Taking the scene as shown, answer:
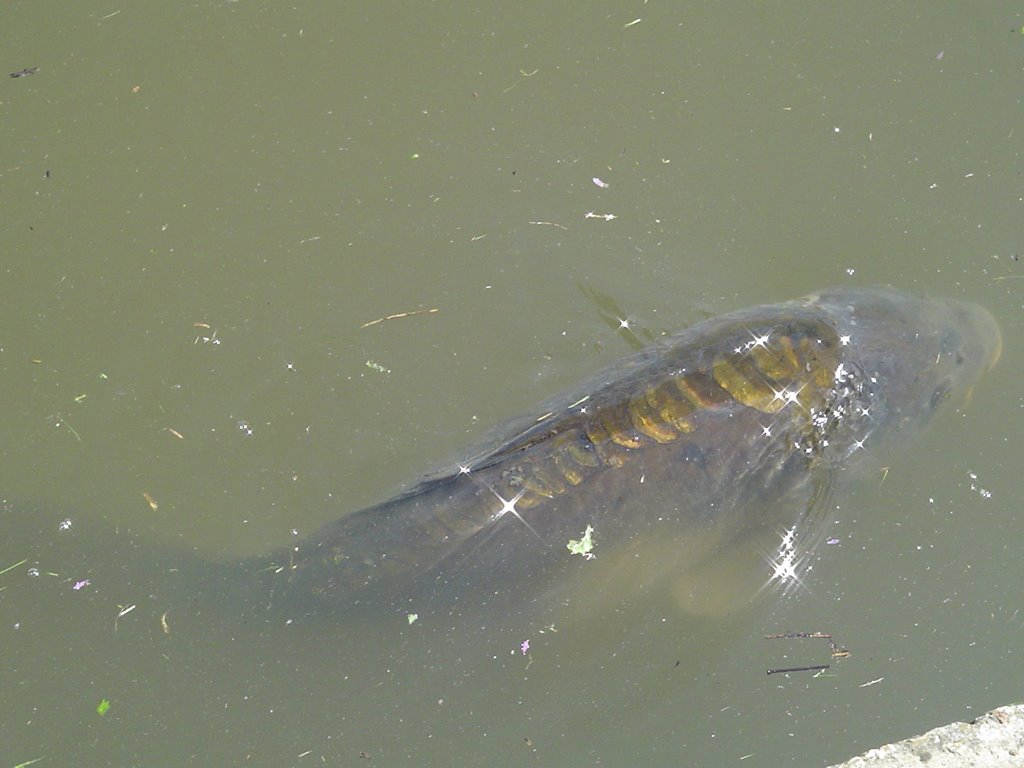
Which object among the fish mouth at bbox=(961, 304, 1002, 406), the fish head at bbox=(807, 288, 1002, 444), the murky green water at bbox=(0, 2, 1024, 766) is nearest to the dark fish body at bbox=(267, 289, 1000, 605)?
the fish head at bbox=(807, 288, 1002, 444)

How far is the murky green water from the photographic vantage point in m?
3.55

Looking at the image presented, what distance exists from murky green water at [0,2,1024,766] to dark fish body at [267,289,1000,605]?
0.16m

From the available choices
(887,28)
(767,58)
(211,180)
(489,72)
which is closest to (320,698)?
(211,180)

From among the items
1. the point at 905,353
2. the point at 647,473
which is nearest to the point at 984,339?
the point at 905,353

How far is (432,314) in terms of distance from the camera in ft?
12.5

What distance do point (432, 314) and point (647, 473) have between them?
109cm

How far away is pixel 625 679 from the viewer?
3.68 metres

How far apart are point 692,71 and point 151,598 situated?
3111 millimetres

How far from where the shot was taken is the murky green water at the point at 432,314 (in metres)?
3.55

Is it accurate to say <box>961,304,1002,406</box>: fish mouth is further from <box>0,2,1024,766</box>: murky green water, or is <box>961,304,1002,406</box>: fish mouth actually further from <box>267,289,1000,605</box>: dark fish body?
<box>267,289,1000,605</box>: dark fish body

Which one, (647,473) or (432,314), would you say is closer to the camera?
(647,473)

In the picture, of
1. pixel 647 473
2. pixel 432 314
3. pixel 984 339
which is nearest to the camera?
pixel 647 473

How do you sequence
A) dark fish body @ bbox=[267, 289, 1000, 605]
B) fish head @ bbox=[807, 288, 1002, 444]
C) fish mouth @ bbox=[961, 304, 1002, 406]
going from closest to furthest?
dark fish body @ bbox=[267, 289, 1000, 605] < fish head @ bbox=[807, 288, 1002, 444] < fish mouth @ bbox=[961, 304, 1002, 406]

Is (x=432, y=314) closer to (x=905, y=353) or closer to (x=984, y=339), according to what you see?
(x=905, y=353)
